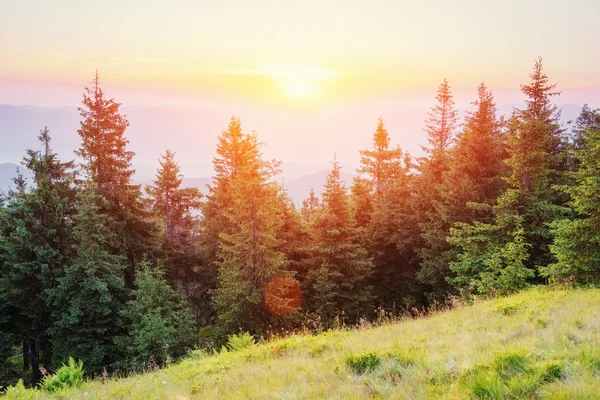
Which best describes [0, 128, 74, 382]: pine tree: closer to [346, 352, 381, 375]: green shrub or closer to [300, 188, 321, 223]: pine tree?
[300, 188, 321, 223]: pine tree

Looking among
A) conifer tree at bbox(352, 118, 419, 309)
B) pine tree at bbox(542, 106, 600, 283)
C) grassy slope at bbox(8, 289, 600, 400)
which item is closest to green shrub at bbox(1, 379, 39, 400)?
grassy slope at bbox(8, 289, 600, 400)

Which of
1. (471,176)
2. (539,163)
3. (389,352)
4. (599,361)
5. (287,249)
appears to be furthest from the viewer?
(287,249)

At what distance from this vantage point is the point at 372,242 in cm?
2853

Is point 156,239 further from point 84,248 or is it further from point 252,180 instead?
point 252,180

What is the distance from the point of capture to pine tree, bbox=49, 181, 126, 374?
21500mm

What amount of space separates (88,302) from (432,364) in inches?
861

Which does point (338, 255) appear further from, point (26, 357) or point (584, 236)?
point (26, 357)

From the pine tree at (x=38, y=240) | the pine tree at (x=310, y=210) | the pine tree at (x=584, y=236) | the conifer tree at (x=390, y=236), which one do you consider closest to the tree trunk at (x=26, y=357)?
the pine tree at (x=38, y=240)

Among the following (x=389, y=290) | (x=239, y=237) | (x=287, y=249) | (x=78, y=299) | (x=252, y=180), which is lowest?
(x=389, y=290)

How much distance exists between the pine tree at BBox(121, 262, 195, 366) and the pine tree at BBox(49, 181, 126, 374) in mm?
1495

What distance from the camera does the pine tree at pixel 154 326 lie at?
19562 mm

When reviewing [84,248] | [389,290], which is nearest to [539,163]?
[389,290]

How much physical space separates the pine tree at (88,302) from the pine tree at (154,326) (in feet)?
4.90

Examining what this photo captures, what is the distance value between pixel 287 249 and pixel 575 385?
23098 mm
